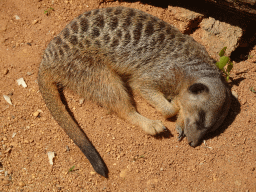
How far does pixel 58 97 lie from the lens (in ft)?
8.01

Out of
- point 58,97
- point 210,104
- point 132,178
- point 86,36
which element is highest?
point 86,36

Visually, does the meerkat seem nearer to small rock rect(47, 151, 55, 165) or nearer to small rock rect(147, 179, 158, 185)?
small rock rect(47, 151, 55, 165)

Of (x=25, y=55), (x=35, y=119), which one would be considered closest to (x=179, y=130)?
(x=35, y=119)

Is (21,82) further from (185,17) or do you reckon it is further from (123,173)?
(185,17)

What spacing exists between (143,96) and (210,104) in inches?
29.1

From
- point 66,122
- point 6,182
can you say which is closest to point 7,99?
point 66,122

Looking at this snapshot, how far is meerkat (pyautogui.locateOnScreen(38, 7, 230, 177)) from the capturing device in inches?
93.0

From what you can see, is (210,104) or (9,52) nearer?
(210,104)

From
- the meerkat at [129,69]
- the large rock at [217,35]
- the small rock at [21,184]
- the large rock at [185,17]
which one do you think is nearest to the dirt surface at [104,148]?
the small rock at [21,184]

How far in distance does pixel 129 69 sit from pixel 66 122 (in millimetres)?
881

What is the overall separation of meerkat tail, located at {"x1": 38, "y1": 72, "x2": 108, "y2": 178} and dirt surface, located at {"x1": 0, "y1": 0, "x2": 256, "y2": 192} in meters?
0.15

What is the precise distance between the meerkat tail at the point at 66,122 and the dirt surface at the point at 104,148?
15cm

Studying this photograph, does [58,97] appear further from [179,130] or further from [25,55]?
[179,130]

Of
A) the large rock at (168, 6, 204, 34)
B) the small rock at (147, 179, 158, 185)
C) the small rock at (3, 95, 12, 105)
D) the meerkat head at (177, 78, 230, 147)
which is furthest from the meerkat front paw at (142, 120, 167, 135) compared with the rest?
the small rock at (3, 95, 12, 105)
